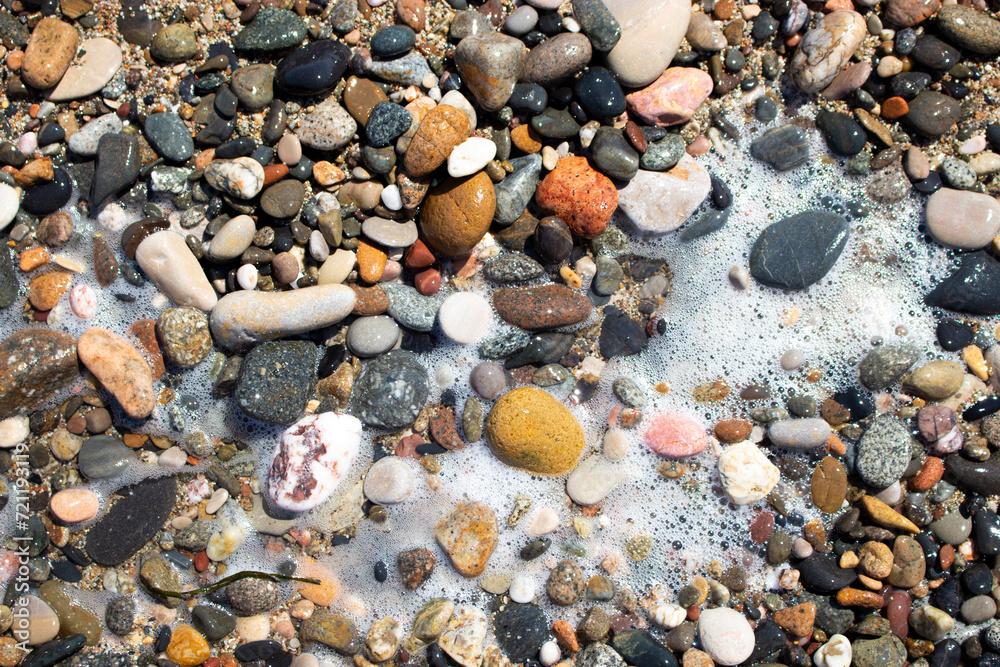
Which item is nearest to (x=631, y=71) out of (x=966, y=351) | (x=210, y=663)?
(x=966, y=351)

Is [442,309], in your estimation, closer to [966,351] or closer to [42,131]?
[42,131]

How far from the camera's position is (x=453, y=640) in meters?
2.76

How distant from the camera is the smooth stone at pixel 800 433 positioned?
2.80 meters

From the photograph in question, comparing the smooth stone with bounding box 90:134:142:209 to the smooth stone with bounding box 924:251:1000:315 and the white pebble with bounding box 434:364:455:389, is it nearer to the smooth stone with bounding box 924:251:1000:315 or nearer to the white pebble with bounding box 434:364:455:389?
the white pebble with bounding box 434:364:455:389

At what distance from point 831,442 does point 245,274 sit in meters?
3.20

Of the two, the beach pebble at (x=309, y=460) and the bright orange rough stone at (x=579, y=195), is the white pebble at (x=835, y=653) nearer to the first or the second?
the bright orange rough stone at (x=579, y=195)

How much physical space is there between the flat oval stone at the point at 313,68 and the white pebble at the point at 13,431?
2184 millimetres

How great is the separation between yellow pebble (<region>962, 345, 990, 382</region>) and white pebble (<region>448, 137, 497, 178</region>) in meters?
2.77

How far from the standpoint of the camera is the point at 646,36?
267 cm

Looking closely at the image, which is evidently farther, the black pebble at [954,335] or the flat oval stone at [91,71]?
the black pebble at [954,335]

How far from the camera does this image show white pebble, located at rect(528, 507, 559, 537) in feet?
9.39

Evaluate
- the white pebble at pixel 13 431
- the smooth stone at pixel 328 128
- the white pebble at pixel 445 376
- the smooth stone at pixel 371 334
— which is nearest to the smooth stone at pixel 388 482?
the white pebble at pixel 445 376

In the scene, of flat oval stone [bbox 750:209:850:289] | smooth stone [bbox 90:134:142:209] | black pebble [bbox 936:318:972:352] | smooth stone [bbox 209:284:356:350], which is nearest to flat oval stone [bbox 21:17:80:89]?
smooth stone [bbox 90:134:142:209]

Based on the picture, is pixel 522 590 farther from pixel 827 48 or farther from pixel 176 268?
pixel 827 48
